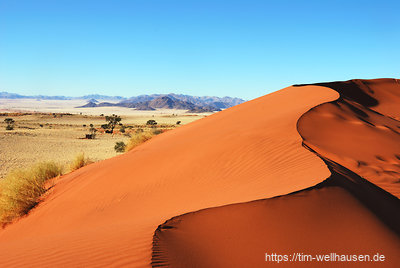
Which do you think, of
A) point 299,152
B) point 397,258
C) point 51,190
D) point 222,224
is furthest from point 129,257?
point 51,190

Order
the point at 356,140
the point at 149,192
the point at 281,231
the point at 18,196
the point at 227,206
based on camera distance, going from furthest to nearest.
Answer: the point at 356,140, the point at 18,196, the point at 149,192, the point at 227,206, the point at 281,231

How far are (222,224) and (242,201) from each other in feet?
1.94

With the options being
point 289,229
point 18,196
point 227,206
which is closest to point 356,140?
point 289,229

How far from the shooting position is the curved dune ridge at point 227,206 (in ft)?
11.7

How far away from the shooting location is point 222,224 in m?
3.93

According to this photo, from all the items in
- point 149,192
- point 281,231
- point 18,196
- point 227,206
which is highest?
point 227,206

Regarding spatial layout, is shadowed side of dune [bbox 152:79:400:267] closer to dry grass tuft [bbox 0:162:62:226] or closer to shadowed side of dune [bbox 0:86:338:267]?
shadowed side of dune [bbox 0:86:338:267]

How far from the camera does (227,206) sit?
167 inches

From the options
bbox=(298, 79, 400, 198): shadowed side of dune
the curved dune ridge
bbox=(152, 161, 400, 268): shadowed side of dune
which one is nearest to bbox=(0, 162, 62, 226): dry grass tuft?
the curved dune ridge

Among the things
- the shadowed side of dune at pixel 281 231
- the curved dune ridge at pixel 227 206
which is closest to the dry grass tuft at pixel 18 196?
the curved dune ridge at pixel 227 206

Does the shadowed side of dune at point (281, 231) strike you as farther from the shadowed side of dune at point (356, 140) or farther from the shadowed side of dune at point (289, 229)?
the shadowed side of dune at point (356, 140)

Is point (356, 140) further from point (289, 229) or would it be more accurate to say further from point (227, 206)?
point (227, 206)

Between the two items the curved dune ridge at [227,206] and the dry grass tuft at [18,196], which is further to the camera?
the dry grass tuft at [18,196]

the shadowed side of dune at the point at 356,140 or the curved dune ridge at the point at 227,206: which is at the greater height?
the shadowed side of dune at the point at 356,140
